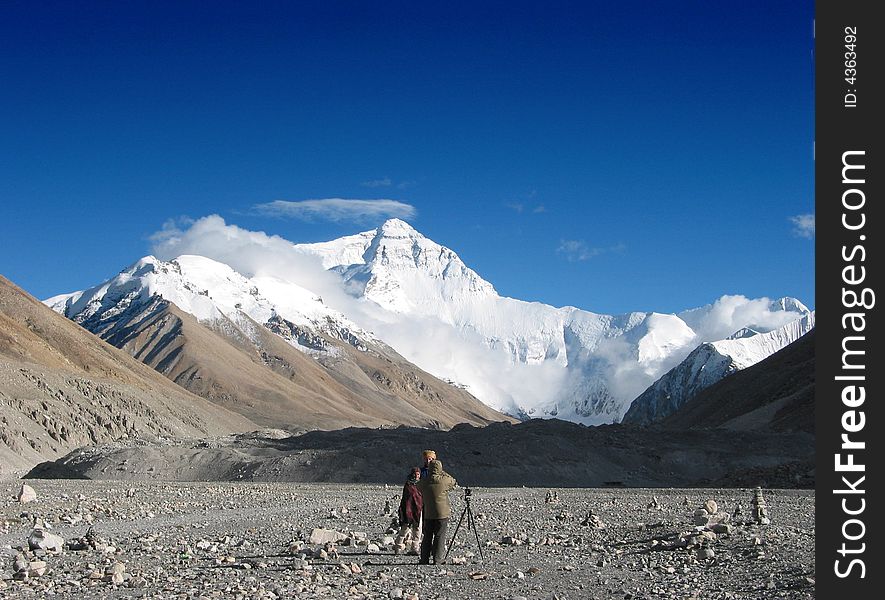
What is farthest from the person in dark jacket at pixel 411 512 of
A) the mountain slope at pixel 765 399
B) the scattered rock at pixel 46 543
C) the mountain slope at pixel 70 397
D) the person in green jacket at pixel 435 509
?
the mountain slope at pixel 765 399

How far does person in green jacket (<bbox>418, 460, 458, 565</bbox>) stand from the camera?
16891mm

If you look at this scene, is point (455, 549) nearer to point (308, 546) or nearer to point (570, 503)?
point (308, 546)

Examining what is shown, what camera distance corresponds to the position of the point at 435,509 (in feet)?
55.3

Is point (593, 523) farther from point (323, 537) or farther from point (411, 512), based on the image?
point (323, 537)

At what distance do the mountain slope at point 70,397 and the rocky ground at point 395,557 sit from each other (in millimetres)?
55646

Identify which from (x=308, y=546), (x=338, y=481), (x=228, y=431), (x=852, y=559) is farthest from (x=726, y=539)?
(x=228, y=431)

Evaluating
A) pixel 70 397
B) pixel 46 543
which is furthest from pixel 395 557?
pixel 70 397

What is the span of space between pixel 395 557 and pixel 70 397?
89.5 metres

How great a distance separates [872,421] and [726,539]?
281 inches

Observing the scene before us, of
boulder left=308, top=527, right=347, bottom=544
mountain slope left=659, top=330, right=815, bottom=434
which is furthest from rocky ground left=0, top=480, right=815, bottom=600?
mountain slope left=659, top=330, right=815, bottom=434

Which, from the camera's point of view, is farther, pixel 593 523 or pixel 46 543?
pixel 593 523

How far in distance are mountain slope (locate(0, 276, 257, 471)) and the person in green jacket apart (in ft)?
211

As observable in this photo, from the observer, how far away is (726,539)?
61.6 feet

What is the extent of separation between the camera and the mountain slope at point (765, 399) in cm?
9694
